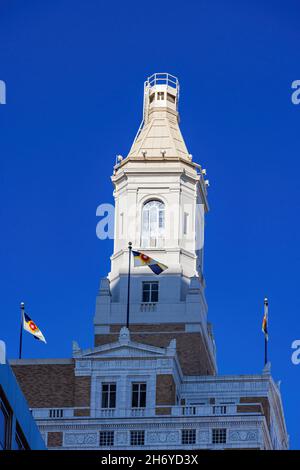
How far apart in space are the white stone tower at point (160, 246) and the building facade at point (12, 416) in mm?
66280

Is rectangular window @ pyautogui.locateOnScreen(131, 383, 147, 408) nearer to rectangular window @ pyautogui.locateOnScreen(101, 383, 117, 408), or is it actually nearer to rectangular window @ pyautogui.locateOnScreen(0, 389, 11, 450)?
rectangular window @ pyautogui.locateOnScreen(101, 383, 117, 408)

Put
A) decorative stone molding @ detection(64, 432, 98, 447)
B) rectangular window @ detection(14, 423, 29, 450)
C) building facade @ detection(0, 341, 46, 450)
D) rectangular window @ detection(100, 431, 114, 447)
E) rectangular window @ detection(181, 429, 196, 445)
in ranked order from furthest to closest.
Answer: decorative stone molding @ detection(64, 432, 98, 447) → rectangular window @ detection(100, 431, 114, 447) → rectangular window @ detection(181, 429, 196, 445) → rectangular window @ detection(14, 423, 29, 450) → building facade @ detection(0, 341, 46, 450)

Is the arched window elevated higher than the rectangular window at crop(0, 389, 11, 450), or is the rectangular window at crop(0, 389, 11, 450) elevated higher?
the arched window

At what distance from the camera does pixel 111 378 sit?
135 metres

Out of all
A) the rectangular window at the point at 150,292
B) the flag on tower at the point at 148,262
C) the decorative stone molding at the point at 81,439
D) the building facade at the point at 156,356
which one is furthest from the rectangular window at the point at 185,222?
the decorative stone molding at the point at 81,439

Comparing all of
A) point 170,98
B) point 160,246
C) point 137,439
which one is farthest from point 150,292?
point 137,439

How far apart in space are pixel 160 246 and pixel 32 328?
54.1 feet

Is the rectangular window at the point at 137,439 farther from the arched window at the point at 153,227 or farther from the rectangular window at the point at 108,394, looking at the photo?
the arched window at the point at 153,227

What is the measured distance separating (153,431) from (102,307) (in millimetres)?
19604

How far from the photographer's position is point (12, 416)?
75000mm

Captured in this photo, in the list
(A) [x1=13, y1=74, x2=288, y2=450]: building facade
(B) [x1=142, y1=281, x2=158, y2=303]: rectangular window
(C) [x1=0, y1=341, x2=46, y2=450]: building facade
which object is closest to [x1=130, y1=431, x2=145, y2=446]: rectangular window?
(A) [x1=13, y1=74, x2=288, y2=450]: building facade

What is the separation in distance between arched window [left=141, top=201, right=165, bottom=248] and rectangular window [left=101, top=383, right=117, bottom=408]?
18427 mm

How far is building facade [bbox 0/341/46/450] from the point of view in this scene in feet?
241
